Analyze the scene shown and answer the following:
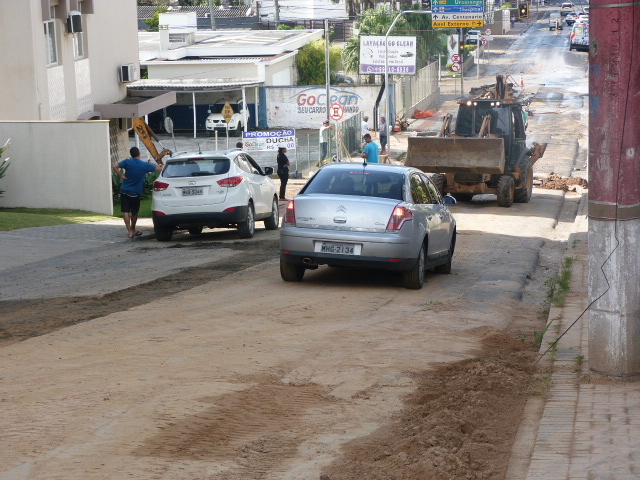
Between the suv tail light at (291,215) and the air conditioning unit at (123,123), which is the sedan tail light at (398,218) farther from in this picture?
the air conditioning unit at (123,123)

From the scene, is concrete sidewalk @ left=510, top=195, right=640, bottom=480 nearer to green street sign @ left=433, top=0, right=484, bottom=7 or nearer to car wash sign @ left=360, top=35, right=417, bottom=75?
car wash sign @ left=360, top=35, right=417, bottom=75

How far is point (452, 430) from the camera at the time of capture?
6.55 meters

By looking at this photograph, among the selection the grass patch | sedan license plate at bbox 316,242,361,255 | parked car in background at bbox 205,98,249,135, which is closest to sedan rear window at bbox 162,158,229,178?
the grass patch

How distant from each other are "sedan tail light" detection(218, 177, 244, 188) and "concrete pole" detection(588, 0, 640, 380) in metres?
10.9

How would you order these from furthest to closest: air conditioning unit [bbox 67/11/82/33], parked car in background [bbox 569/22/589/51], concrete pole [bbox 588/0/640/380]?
parked car in background [bbox 569/22/589/51], air conditioning unit [bbox 67/11/82/33], concrete pole [bbox 588/0/640/380]

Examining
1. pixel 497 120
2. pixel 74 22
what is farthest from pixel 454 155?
pixel 74 22

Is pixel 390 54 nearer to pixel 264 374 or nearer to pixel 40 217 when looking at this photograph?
pixel 40 217

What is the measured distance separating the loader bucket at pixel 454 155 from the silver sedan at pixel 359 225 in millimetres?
10752

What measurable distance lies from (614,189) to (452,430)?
2.36m

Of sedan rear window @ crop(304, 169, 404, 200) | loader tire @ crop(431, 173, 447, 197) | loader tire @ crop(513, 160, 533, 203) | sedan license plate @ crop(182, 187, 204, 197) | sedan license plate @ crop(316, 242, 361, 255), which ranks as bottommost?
loader tire @ crop(513, 160, 533, 203)

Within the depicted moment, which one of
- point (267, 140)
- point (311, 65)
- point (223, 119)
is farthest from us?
point (311, 65)

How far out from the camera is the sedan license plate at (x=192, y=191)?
709 inches

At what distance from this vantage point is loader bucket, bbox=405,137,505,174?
23656mm

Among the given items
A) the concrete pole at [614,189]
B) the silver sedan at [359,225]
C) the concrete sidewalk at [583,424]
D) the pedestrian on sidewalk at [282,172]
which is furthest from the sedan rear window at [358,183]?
the pedestrian on sidewalk at [282,172]
